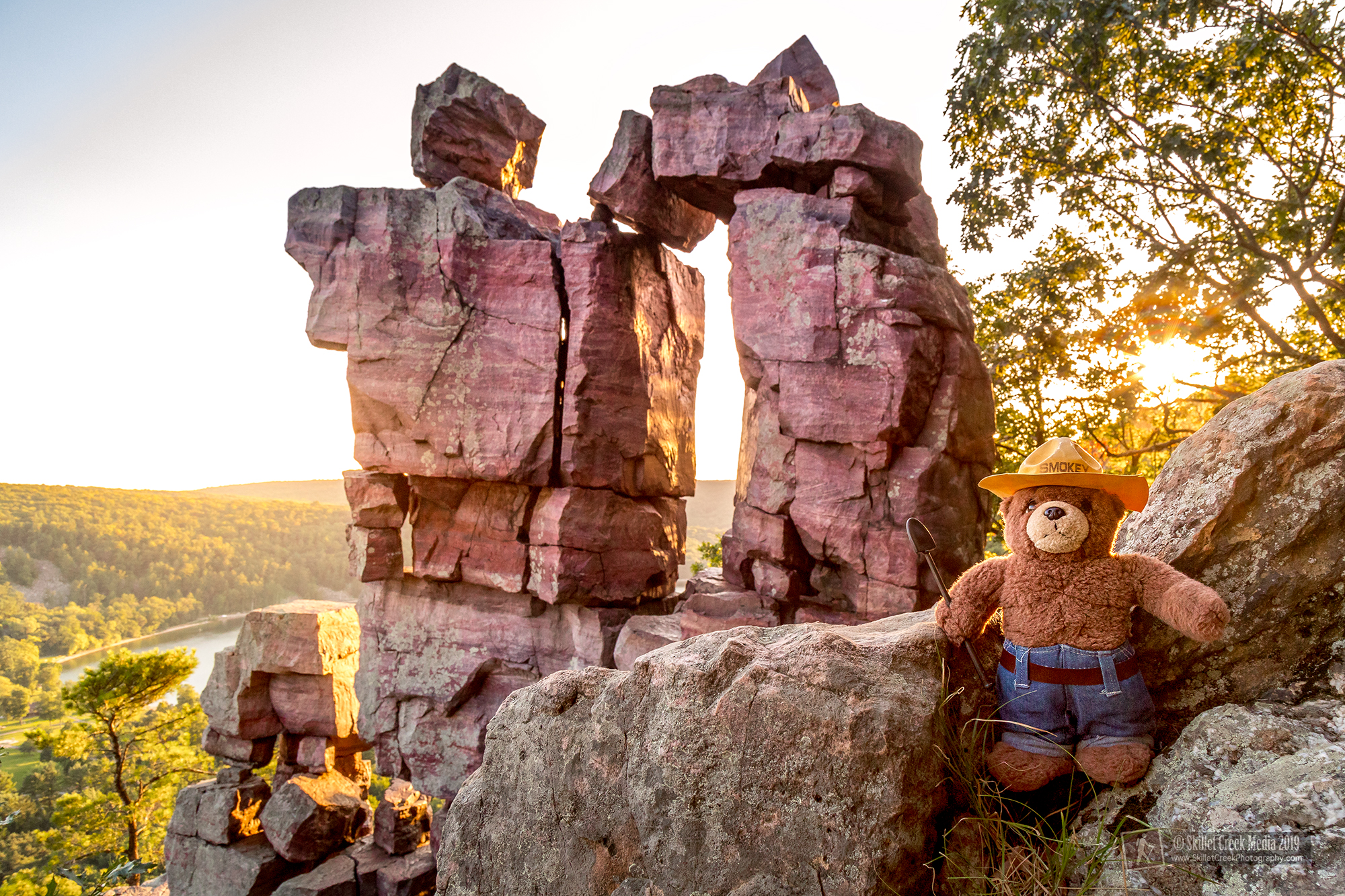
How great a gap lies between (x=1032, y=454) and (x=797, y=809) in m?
1.61

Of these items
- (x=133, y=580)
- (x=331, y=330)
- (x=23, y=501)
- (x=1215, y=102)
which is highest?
(x=1215, y=102)

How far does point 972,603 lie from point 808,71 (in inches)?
312

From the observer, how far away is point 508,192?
35.3ft

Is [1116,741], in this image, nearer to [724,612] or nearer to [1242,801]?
[1242,801]

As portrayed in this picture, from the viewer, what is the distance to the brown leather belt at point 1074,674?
250 centimetres

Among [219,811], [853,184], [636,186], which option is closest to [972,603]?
[853,184]

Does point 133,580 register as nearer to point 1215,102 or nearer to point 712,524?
point 712,524

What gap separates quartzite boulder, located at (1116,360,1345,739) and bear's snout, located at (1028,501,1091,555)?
444 mm

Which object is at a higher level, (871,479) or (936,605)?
(871,479)

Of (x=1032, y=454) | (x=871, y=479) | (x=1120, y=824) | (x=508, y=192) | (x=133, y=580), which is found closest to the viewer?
(x=1120, y=824)

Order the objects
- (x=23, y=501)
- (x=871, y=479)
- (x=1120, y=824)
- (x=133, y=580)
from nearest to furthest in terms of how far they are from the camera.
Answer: (x=1120, y=824) → (x=871, y=479) → (x=133, y=580) → (x=23, y=501)

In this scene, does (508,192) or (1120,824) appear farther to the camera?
(508,192)

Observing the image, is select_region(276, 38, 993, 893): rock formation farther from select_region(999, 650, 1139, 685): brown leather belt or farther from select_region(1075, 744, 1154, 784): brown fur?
select_region(1075, 744, 1154, 784): brown fur

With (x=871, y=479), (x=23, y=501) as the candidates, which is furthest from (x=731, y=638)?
(x=23, y=501)
